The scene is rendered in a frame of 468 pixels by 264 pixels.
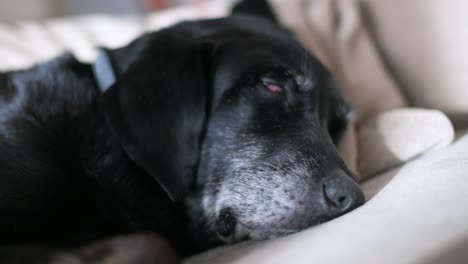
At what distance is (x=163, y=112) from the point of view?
1.19 metres

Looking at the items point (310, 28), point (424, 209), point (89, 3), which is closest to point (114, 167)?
point (424, 209)

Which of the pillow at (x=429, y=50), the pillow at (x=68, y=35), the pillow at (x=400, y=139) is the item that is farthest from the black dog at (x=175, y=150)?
the pillow at (x=68, y=35)

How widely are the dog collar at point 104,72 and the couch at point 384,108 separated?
1.83 feet

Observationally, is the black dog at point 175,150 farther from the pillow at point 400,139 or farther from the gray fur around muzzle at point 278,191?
the pillow at point 400,139

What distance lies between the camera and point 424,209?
85 centimetres

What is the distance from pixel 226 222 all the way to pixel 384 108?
864 mm

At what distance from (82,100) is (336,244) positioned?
833 millimetres

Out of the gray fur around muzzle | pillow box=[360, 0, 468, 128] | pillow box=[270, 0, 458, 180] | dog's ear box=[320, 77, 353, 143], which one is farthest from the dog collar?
pillow box=[360, 0, 468, 128]

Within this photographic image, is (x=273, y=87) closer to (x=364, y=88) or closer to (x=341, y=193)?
(x=341, y=193)

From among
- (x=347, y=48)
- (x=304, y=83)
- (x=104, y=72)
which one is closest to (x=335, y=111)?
(x=304, y=83)

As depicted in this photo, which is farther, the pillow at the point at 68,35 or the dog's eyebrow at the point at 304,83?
the pillow at the point at 68,35

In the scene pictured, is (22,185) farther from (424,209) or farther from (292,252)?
(424,209)

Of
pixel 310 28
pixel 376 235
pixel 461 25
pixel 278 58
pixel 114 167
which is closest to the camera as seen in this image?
pixel 376 235

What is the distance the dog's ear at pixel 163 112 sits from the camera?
116cm
